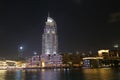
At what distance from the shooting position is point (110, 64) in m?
133

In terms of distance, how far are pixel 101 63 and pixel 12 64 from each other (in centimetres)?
4448

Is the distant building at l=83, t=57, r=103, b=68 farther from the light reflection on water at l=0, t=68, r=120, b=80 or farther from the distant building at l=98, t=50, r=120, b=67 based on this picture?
the light reflection on water at l=0, t=68, r=120, b=80

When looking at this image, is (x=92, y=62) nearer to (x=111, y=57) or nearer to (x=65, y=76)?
(x=111, y=57)

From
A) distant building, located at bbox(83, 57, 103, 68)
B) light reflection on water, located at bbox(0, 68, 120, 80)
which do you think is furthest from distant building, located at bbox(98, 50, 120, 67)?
light reflection on water, located at bbox(0, 68, 120, 80)

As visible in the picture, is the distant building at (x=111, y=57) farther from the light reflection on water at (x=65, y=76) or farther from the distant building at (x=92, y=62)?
the light reflection on water at (x=65, y=76)

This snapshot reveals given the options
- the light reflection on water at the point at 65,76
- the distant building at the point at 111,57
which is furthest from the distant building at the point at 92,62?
the light reflection on water at the point at 65,76

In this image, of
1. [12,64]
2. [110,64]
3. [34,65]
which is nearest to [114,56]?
[110,64]

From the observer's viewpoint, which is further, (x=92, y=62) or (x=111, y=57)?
(x=92, y=62)

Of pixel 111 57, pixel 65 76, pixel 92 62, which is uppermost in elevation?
pixel 111 57

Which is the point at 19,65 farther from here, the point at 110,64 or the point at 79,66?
the point at 110,64

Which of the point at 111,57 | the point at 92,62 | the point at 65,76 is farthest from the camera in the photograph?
the point at 92,62

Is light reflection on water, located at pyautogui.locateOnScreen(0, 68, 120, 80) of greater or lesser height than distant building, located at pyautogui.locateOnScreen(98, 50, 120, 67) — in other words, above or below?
below

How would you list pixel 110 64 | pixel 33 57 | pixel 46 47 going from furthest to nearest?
1. pixel 46 47
2. pixel 33 57
3. pixel 110 64

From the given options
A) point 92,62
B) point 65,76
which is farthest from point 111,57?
point 65,76
